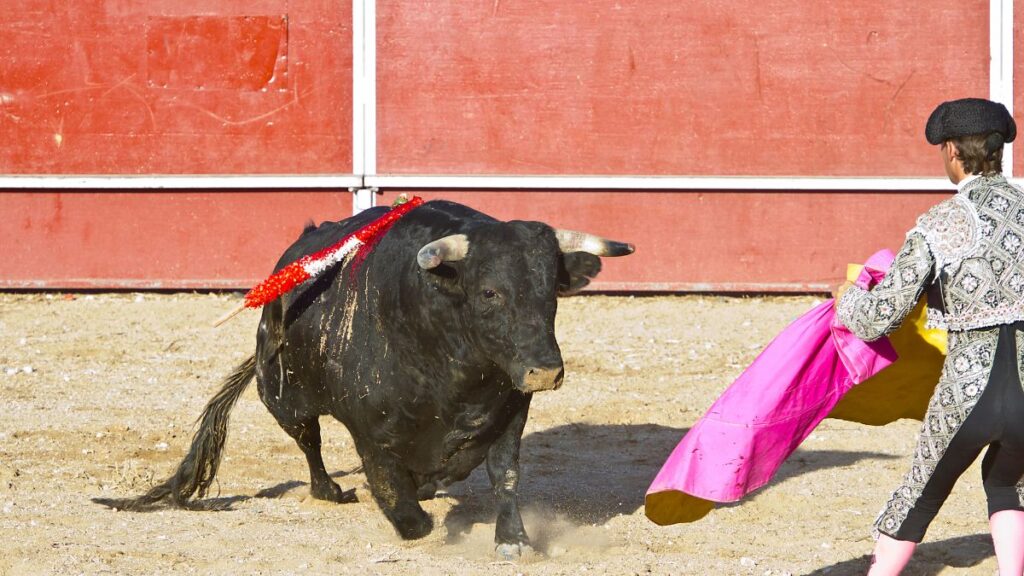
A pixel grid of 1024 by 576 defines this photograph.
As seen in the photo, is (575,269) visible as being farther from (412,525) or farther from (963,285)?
(963,285)

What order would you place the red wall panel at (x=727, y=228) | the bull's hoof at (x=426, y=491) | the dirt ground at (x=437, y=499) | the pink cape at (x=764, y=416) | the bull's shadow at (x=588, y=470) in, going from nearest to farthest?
the pink cape at (x=764, y=416) < the dirt ground at (x=437, y=499) < the bull's hoof at (x=426, y=491) < the bull's shadow at (x=588, y=470) < the red wall panel at (x=727, y=228)

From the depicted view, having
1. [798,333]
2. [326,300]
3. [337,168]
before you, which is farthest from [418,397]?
[337,168]

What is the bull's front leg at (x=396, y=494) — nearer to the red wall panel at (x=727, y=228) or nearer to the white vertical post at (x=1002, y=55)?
the red wall panel at (x=727, y=228)

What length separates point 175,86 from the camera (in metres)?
9.63

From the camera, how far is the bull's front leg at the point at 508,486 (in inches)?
179

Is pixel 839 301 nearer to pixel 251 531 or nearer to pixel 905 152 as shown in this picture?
pixel 251 531

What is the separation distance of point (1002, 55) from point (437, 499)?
581 centimetres

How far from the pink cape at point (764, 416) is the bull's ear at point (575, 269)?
72 cm

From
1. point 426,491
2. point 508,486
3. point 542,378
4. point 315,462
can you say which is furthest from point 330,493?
point 542,378

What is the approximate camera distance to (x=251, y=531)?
4875 millimetres

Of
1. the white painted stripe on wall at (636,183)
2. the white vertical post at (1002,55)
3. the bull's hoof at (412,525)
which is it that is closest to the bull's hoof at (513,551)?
the bull's hoof at (412,525)

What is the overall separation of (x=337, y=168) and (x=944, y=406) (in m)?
6.72

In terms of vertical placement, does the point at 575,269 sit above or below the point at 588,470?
above

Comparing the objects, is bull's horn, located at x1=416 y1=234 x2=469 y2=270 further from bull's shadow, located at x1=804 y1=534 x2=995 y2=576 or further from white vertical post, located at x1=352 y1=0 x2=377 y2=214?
white vertical post, located at x1=352 y1=0 x2=377 y2=214
